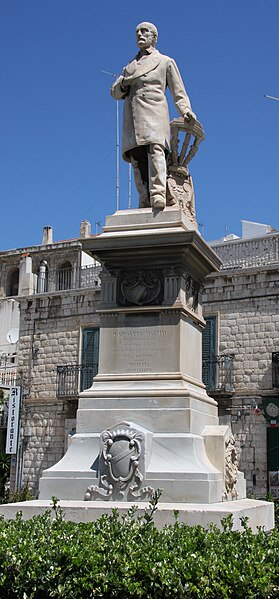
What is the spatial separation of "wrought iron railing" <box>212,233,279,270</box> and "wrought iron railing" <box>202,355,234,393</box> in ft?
9.48

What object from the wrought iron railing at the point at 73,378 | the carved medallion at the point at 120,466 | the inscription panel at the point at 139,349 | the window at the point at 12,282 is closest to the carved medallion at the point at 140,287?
the inscription panel at the point at 139,349

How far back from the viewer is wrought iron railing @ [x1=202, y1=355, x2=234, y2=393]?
23.3 meters

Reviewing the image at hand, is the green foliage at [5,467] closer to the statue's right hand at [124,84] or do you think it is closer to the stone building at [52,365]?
the stone building at [52,365]

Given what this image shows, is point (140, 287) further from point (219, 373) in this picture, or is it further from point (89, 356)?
point (89, 356)

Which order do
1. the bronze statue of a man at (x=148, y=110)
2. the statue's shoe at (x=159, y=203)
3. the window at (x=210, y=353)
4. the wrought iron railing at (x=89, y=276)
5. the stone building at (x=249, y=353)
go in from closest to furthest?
the statue's shoe at (x=159, y=203) < the bronze statue of a man at (x=148, y=110) < the stone building at (x=249, y=353) < the window at (x=210, y=353) < the wrought iron railing at (x=89, y=276)

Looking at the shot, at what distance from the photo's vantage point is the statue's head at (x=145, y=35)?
29.9ft

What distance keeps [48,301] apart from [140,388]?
A: 19.6m

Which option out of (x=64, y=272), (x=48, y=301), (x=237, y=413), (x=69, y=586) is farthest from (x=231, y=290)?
(x=64, y=272)

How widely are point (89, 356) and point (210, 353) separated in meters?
4.25

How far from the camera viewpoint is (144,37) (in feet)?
29.8

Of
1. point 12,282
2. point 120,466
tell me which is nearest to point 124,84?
point 120,466

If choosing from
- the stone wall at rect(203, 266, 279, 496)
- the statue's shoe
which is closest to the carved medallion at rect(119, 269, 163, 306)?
the statue's shoe

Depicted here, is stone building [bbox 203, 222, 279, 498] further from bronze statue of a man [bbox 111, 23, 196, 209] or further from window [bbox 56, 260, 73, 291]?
window [bbox 56, 260, 73, 291]

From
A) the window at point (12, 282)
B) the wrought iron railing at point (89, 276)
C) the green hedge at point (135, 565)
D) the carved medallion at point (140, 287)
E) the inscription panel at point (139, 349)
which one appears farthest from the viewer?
the window at point (12, 282)
